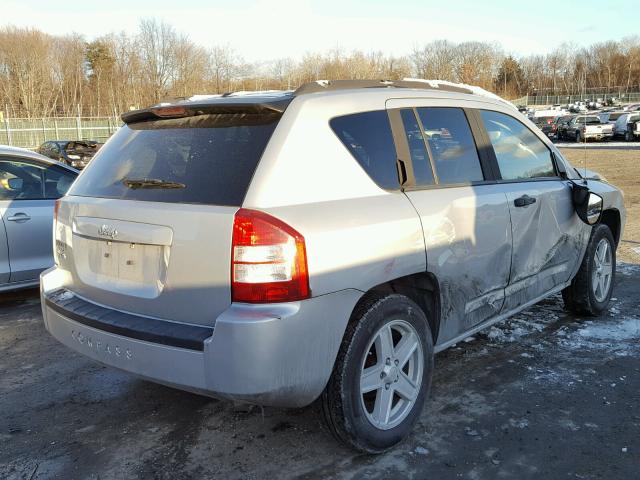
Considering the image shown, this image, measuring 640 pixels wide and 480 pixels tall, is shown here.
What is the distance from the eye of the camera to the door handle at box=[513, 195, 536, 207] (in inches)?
154

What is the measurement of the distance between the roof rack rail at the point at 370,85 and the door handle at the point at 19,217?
3717 mm

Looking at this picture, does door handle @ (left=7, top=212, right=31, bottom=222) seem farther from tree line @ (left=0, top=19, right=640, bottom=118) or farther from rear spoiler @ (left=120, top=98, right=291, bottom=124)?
tree line @ (left=0, top=19, right=640, bottom=118)

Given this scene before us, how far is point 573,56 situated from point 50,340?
144 metres

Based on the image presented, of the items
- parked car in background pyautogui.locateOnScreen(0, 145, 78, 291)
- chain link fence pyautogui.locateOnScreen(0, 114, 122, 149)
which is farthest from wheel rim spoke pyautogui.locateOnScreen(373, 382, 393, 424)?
chain link fence pyautogui.locateOnScreen(0, 114, 122, 149)

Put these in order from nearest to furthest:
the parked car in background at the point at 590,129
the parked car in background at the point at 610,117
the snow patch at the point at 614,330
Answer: the snow patch at the point at 614,330, the parked car in background at the point at 590,129, the parked car in background at the point at 610,117

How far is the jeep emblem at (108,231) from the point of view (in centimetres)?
292

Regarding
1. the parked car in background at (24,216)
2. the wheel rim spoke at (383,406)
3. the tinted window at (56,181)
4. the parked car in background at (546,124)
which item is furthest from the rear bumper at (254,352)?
the parked car in background at (546,124)

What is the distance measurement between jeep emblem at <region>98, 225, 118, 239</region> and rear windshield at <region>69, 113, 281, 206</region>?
0.18 meters

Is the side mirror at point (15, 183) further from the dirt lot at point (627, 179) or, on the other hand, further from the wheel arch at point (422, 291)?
the dirt lot at point (627, 179)

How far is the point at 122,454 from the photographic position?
123 inches

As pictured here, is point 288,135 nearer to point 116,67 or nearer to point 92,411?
point 92,411

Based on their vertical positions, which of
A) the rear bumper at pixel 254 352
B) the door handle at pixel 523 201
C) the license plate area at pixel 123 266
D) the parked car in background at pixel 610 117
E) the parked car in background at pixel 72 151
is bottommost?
the rear bumper at pixel 254 352

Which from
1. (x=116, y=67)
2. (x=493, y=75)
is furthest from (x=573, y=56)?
(x=116, y=67)

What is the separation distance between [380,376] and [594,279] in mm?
2851
